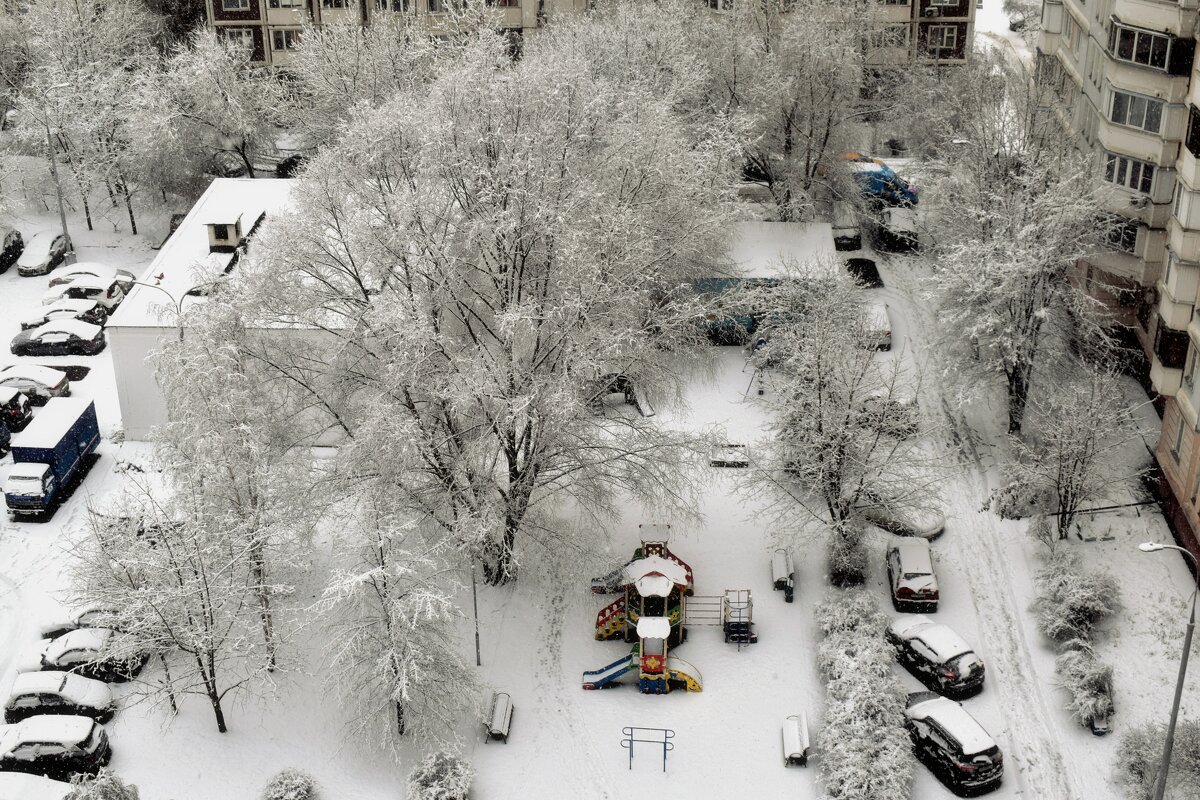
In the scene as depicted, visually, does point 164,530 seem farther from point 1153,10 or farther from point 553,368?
point 1153,10

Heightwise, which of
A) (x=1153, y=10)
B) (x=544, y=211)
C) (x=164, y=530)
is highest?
(x=1153, y=10)

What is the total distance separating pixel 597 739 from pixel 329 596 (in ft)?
27.4

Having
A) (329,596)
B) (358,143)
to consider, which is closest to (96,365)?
(358,143)

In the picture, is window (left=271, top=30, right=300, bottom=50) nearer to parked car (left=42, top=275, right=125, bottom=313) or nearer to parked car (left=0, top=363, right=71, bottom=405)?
parked car (left=42, top=275, right=125, bottom=313)

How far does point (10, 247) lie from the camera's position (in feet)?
211

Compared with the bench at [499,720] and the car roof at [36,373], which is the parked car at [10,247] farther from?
the bench at [499,720]

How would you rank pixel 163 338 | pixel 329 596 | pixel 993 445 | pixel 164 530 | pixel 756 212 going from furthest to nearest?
pixel 756 212 < pixel 993 445 < pixel 163 338 < pixel 329 596 < pixel 164 530

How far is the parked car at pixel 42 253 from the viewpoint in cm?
6350

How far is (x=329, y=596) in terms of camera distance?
131 feet

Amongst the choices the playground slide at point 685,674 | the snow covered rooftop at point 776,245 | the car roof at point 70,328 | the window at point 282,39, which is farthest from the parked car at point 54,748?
the window at point 282,39

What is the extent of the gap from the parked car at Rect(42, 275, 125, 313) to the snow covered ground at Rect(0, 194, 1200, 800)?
14335mm

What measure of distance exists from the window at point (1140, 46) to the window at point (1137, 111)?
1.23 m

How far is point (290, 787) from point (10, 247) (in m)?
37.7

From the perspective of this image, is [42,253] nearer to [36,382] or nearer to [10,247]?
[10,247]
